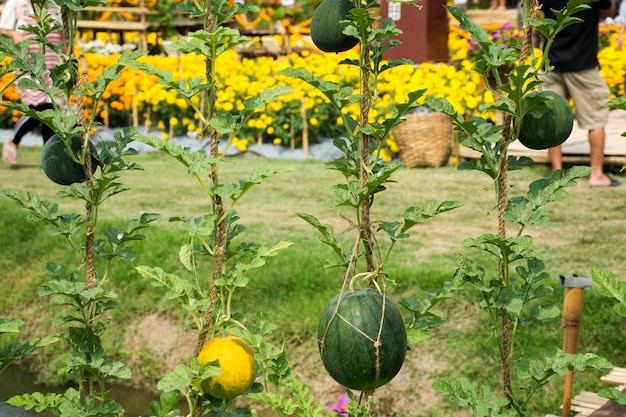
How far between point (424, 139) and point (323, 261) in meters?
3.60

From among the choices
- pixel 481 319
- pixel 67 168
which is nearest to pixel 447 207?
pixel 67 168

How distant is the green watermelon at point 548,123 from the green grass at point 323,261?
0.84 meters

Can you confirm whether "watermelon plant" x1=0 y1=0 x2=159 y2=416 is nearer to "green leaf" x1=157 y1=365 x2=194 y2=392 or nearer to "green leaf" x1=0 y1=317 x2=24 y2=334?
"green leaf" x1=0 y1=317 x2=24 y2=334

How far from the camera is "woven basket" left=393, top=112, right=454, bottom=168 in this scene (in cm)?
823

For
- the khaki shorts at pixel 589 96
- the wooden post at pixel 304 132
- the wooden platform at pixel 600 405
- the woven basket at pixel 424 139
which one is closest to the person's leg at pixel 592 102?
the khaki shorts at pixel 589 96

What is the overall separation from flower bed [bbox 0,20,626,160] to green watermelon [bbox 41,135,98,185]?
5.87 meters

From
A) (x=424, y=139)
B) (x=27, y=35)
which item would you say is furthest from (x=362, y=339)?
(x=424, y=139)

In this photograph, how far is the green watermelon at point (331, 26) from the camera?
2287mm

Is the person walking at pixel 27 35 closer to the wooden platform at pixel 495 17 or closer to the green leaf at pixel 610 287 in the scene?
the green leaf at pixel 610 287

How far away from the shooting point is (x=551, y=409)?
3.85 m

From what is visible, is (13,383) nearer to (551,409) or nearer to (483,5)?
(551,409)

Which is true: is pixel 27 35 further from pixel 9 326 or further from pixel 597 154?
pixel 9 326

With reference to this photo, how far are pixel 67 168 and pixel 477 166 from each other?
3.41 feet

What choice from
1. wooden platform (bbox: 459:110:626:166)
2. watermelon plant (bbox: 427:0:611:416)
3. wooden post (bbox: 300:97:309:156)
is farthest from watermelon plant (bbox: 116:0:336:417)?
wooden post (bbox: 300:97:309:156)
